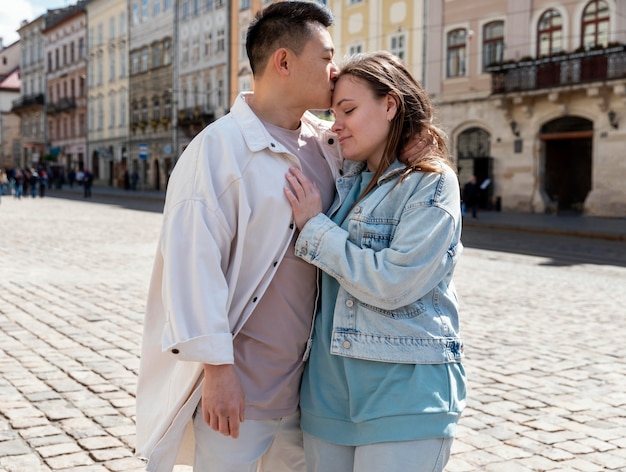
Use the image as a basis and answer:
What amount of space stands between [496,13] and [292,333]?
27575 millimetres

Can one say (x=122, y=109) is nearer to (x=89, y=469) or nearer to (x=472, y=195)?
(x=472, y=195)

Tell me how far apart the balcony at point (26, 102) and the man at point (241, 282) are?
71.6 metres

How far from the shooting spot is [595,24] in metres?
25.0

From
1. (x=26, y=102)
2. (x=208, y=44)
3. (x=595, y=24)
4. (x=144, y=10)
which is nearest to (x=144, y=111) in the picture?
(x=144, y=10)

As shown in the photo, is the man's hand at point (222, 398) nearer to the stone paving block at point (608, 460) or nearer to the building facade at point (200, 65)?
the stone paving block at point (608, 460)

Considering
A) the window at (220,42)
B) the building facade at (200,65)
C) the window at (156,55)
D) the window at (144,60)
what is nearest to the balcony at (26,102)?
the window at (144,60)

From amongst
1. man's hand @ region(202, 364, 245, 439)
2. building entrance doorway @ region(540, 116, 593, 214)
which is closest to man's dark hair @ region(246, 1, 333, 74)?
man's hand @ region(202, 364, 245, 439)

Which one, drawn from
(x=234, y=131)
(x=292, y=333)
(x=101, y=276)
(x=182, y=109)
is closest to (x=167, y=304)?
(x=292, y=333)

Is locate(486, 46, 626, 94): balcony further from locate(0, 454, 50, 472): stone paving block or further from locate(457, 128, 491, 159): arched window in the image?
locate(0, 454, 50, 472): stone paving block

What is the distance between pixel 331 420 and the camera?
222 centimetres

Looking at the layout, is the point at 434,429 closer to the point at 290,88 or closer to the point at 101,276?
the point at 290,88

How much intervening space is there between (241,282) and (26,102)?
74.2 metres

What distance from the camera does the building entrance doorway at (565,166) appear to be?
2655cm

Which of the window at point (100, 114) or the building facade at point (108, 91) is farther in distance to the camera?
the window at point (100, 114)
